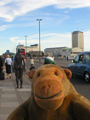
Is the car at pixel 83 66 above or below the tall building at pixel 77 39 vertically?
below

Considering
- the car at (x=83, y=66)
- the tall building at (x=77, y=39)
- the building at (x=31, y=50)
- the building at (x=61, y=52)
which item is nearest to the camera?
the car at (x=83, y=66)

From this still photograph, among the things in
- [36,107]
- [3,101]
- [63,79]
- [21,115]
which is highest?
[63,79]

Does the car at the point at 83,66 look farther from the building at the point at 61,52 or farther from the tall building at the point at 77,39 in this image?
the tall building at the point at 77,39

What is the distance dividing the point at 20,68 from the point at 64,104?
228 inches

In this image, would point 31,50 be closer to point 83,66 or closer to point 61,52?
point 61,52

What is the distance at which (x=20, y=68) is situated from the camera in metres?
7.53

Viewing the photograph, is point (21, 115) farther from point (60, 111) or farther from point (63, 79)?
point (63, 79)

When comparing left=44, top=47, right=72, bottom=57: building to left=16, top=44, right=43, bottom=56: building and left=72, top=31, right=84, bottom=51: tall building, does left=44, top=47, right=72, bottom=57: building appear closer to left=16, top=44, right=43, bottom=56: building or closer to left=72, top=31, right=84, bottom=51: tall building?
left=16, top=44, right=43, bottom=56: building

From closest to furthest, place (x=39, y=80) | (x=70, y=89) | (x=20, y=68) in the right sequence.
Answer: (x=39, y=80) < (x=70, y=89) < (x=20, y=68)

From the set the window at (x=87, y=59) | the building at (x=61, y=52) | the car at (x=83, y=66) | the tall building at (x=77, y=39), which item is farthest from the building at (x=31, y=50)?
the window at (x=87, y=59)

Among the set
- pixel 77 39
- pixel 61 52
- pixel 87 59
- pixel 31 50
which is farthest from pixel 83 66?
pixel 77 39

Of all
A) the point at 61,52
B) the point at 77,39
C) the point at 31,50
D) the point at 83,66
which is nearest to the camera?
the point at 83,66

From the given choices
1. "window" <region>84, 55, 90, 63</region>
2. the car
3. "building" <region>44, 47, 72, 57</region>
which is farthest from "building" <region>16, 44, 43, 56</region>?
"window" <region>84, 55, 90, 63</region>

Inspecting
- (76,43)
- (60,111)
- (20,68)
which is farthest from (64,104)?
(76,43)
